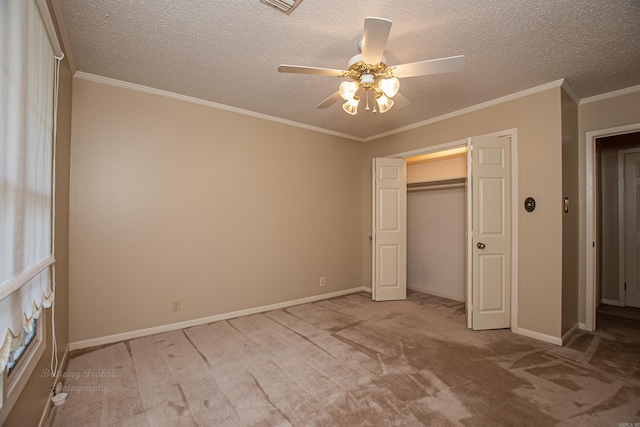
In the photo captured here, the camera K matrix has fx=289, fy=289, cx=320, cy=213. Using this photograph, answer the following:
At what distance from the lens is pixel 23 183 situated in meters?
1.28

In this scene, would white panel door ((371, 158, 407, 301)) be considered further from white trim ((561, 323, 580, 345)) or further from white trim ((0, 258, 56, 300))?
white trim ((0, 258, 56, 300))

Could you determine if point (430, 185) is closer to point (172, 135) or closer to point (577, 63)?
point (577, 63)

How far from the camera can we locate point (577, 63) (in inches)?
102

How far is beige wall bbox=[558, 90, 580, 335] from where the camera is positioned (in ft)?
9.88

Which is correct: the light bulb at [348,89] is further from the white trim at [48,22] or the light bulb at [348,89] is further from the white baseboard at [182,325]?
the white baseboard at [182,325]

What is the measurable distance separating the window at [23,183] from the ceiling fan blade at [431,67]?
1943mm

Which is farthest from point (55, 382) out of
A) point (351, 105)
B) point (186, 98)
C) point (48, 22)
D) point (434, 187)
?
point (434, 187)

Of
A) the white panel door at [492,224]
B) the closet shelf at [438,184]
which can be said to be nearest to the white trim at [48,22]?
the white panel door at [492,224]

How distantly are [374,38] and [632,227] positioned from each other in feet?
16.5

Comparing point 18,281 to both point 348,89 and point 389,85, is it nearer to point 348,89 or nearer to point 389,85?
point 348,89

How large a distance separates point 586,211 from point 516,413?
265 centimetres

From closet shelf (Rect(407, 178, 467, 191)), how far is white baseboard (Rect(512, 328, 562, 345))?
7.20 feet

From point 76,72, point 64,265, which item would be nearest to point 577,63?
point 76,72

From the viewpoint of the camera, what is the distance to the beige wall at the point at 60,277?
1.52m
